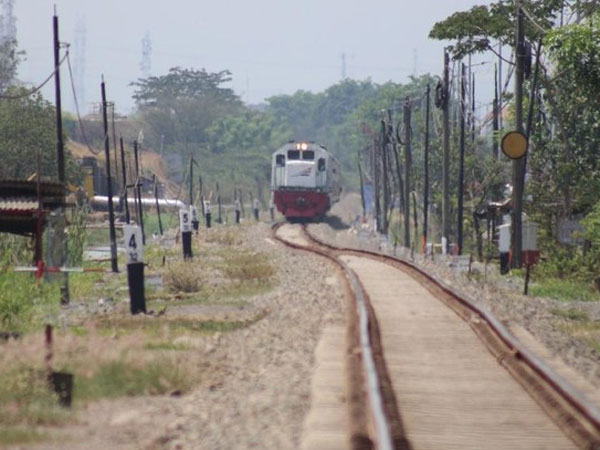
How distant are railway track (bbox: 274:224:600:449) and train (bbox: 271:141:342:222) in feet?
143

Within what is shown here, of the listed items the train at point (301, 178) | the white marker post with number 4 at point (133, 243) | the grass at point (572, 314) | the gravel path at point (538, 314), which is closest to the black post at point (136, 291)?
the white marker post with number 4 at point (133, 243)

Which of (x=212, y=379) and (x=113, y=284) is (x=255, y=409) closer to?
(x=212, y=379)

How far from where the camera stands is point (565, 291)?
27656 millimetres

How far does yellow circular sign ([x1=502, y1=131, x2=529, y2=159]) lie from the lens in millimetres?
33375

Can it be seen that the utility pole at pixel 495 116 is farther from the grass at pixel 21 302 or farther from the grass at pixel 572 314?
the grass at pixel 21 302

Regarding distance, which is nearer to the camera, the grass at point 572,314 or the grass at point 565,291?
the grass at point 572,314

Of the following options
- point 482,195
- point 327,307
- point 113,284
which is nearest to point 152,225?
point 482,195

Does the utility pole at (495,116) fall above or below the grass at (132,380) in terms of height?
above

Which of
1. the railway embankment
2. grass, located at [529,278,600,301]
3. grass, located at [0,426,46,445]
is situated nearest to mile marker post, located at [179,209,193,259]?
grass, located at [529,278,600,301]

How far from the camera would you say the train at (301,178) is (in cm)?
6338

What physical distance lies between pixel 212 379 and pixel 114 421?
2.23 metres

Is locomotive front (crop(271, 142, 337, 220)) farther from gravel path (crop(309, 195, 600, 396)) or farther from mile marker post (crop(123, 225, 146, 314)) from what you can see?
mile marker post (crop(123, 225, 146, 314))

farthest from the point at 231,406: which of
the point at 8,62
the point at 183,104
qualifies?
the point at 183,104

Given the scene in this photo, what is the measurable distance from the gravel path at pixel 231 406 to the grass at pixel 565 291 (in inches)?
391
